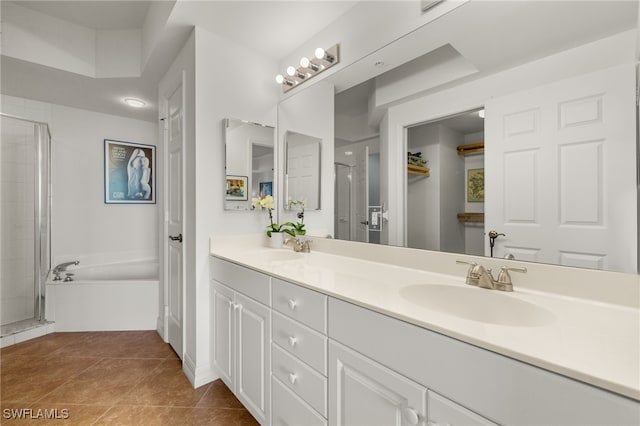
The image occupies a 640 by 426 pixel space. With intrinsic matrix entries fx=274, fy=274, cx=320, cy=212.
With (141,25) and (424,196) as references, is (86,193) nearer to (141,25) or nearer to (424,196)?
(141,25)

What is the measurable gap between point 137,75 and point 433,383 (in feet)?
9.63

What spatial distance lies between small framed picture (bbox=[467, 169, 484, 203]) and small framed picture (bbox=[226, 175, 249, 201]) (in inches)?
55.6

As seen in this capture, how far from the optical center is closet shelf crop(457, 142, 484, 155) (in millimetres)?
1132

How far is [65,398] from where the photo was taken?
1.66 metres

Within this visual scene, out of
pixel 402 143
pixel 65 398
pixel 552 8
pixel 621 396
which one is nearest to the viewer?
pixel 621 396

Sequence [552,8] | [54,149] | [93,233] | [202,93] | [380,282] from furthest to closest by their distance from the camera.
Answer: [93,233]
[54,149]
[202,93]
[380,282]
[552,8]

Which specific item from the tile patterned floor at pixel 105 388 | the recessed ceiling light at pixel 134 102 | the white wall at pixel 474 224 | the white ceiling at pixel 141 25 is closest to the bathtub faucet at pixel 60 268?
the tile patterned floor at pixel 105 388

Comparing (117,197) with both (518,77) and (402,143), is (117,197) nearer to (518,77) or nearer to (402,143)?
(402,143)

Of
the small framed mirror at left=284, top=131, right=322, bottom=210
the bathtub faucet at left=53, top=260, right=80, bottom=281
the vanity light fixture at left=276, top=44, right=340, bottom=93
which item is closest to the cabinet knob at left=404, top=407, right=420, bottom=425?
the small framed mirror at left=284, top=131, right=322, bottom=210

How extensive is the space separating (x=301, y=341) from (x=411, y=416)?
0.48m

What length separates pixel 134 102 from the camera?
114 inches

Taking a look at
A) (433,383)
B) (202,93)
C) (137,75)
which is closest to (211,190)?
(202,93)

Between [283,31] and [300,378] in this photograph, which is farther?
[283,31]

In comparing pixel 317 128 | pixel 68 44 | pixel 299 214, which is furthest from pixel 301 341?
pixel 68 44
